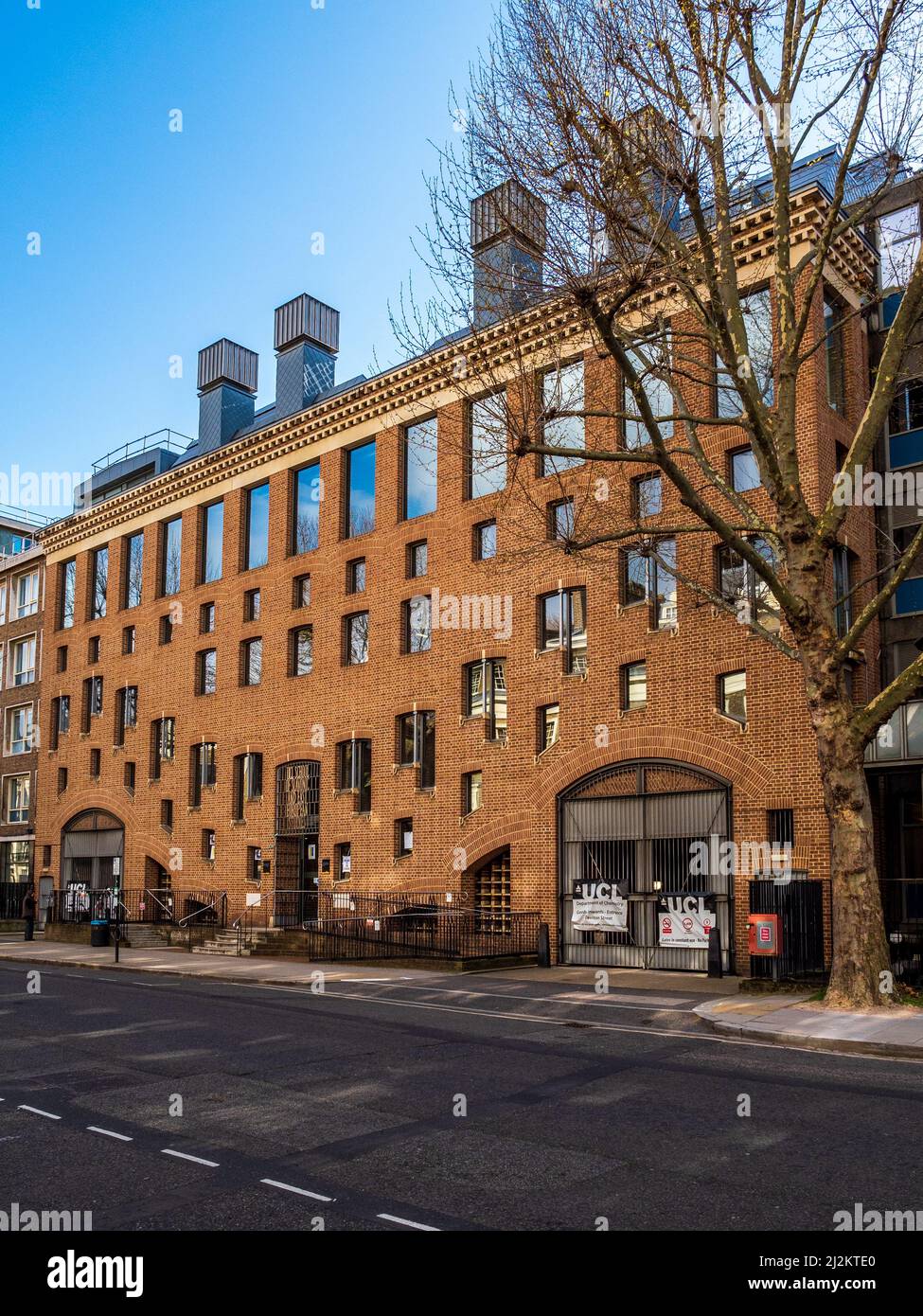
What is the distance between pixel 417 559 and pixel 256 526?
26.9 feet

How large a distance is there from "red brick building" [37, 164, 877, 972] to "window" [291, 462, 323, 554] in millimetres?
123

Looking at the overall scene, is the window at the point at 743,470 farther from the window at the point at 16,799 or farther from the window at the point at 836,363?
the window at the point at 16,799

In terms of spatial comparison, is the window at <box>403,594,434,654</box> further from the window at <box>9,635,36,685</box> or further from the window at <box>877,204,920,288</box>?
the window at <box>9,635,36,685</box>

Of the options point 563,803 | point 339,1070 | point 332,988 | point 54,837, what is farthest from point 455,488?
point 54,837

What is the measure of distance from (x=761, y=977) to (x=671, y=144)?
13055 millimetres

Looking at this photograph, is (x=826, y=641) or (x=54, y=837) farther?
(x=54, y=837)

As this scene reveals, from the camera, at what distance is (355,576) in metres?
32.0

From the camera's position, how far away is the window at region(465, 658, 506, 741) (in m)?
26.9

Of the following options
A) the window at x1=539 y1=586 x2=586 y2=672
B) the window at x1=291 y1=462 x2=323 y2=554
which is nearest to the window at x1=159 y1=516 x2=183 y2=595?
the window at x1=291 y1=462 x2=323 y2=554

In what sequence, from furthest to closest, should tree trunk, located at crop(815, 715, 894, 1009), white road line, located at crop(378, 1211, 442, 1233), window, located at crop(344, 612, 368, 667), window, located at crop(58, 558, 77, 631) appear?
1. window, located at crop(58, 558, 77, 631)
2. window, located at crop(344, 612, 368, 667)
3. tree trunk, located at crop(815, 715, 894, 1009)
4. white road line, located at crop(378, 1211, 442, 1233)

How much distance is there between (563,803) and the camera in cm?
2516

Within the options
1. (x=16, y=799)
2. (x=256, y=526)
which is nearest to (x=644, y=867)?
(x=256, y=526)

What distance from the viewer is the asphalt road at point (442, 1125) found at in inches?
250

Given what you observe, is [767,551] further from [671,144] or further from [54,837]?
[54,837]
